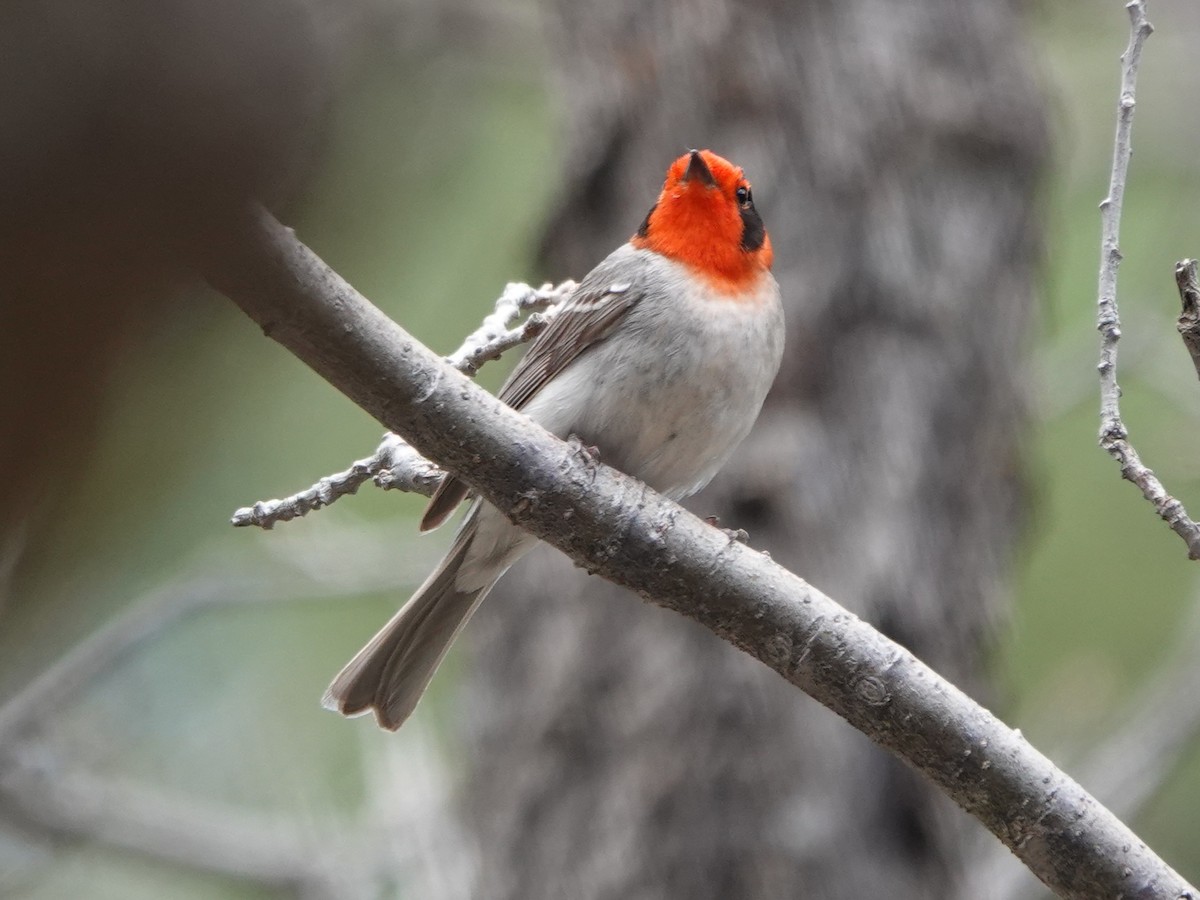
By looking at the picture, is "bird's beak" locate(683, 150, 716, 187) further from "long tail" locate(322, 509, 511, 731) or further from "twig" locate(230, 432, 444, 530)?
"twig" locate(230, 432, 444, 530)

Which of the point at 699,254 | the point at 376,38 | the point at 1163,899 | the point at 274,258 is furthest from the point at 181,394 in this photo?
the point at 699,254

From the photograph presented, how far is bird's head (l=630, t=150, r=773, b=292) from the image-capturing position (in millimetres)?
4840

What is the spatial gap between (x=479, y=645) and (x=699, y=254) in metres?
2.62

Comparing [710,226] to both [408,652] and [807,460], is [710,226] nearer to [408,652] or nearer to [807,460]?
[807,460]

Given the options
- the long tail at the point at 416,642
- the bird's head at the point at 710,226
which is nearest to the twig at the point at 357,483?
the long tail at the point at 416,642

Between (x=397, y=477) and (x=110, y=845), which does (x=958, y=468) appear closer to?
(x=397, y=477)

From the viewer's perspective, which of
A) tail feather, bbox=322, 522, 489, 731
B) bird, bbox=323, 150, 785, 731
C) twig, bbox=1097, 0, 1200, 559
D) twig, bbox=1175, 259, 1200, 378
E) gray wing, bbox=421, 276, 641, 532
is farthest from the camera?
gray wing, bbox=421, 276, 641, 532

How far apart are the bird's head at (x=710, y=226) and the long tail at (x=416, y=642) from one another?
122cm

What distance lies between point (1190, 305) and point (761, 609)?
3.45 ft

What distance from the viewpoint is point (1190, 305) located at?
2660 millimetres

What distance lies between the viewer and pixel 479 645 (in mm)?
6715

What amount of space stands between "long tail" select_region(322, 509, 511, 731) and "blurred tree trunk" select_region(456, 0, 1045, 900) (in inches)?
64.8

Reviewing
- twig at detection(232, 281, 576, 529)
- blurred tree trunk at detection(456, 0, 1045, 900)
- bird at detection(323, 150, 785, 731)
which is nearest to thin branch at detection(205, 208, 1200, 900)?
twig at detection(232, 281, 576, 529)

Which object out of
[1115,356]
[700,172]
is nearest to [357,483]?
[1115,356]
